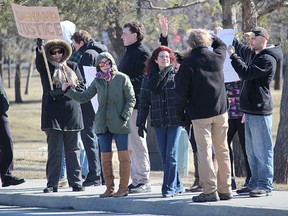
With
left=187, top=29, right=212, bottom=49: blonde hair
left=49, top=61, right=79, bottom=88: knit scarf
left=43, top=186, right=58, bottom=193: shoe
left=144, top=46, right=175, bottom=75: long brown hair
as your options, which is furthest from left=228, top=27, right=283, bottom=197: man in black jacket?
left=43, top=186, right=58, bottom=193: shoe

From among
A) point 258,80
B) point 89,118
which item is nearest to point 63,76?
point 89,118

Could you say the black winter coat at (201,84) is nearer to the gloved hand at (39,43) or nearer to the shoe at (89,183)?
the gloved hand at (39,43)

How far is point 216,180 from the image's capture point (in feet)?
34.6

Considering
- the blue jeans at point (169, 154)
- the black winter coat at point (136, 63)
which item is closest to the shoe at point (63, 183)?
the black winter coat at point (136, 63)

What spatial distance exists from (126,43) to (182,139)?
6926 mm

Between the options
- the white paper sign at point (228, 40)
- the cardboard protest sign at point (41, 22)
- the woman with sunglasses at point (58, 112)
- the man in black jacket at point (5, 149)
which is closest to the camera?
the white paper sign at point (228, 40)

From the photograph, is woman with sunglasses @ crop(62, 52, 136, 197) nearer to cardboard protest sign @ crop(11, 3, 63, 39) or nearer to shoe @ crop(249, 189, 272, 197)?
cardboard protest sign @ crop(11, 3, 63, 39)

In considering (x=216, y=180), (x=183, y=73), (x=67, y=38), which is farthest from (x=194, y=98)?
(x=67, y=38)

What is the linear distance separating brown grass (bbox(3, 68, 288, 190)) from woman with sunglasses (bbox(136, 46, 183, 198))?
7.09ft

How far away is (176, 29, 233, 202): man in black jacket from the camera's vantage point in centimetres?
1032

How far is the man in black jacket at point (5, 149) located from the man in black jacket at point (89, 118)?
41.8 inches

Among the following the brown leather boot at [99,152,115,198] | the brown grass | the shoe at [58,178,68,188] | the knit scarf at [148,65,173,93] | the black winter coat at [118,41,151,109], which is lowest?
the brown grass

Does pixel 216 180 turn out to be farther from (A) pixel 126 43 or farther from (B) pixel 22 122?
(B) pixel 22 122

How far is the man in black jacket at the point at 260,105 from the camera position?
10672 millimetres
